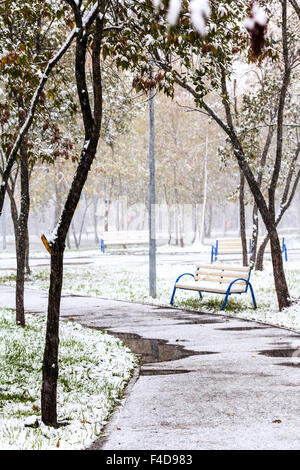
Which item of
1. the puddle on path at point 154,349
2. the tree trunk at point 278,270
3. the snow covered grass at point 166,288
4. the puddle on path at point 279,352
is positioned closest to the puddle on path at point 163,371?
the puddle on path at point 154,349

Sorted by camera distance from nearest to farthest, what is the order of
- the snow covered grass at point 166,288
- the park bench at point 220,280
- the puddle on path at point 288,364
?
the puddle on path at point 288,364 < the snow covered grass at point 166,288 < the park bench at point 220,280

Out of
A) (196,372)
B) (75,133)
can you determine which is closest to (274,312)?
(196,372)

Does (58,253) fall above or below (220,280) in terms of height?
above

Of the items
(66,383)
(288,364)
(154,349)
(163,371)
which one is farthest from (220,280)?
(66,383)

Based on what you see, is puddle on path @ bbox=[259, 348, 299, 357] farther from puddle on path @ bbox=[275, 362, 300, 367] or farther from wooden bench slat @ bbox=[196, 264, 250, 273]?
wooden bench slat @ bbox=[196, 264, 250, 273]

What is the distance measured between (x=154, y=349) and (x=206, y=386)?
2146 millimetres

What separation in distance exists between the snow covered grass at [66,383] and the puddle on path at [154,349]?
0.22m

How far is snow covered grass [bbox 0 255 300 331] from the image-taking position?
1183cm

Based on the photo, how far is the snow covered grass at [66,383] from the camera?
5.14 metres

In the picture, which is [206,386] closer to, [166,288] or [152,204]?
[152,204]

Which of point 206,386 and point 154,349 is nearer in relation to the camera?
point 206,386

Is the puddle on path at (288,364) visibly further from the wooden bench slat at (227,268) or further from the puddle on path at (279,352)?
the wooden bench slat at (227,268)

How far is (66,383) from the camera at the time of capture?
6844mm

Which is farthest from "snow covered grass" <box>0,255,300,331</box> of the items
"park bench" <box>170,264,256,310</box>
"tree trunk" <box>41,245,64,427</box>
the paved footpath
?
"tree trunk" <box>41,245,64,427</box>
